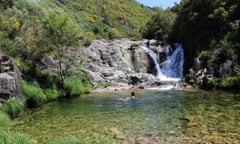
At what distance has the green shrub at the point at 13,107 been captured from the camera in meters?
19.0

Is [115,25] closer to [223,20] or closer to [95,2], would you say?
[95,2]

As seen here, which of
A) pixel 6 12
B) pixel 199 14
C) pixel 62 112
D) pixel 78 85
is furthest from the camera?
pixel 199 14

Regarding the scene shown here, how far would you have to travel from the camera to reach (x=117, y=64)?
45.8 metres

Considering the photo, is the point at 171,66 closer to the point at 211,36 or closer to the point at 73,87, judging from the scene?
the point at 211,36

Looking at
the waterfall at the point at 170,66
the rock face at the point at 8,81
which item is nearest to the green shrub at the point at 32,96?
the rock face at the point at 8,81

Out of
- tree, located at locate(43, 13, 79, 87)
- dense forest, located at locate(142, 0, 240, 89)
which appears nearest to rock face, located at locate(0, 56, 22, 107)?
tree, located at locate(43, 13, 79, 87)

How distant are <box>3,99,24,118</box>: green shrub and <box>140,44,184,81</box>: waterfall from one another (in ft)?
90.7

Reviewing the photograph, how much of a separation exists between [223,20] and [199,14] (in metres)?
4.94

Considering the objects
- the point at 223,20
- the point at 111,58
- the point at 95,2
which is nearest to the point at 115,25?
the point at 95,2

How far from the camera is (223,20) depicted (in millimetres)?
41281

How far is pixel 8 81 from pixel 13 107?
6.16 ft

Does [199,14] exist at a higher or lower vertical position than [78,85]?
higher

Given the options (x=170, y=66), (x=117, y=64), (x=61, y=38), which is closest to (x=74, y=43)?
(x=61, y=38)

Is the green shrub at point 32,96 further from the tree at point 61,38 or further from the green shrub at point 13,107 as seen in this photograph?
the tree at point 61,38
